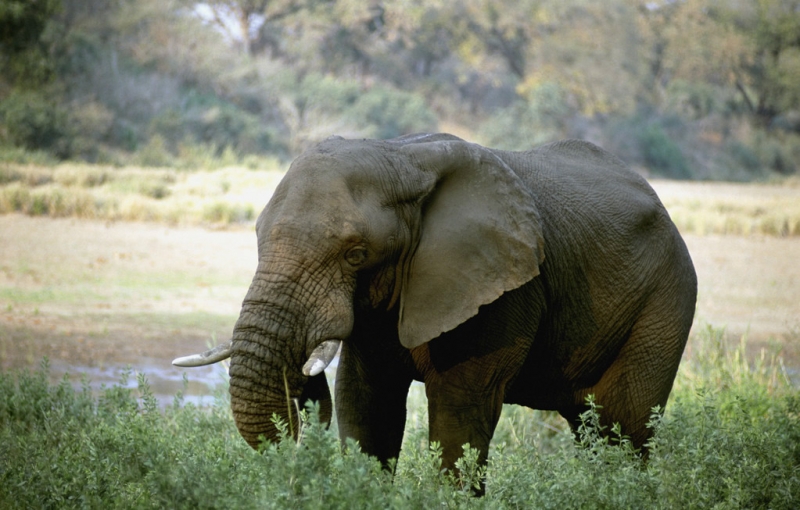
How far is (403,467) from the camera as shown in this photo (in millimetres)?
4582

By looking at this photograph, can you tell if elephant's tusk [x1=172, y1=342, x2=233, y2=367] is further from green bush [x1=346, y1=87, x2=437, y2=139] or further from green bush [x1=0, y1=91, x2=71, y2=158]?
green bush [x1=346, y1=87, x2=437, y2=139]

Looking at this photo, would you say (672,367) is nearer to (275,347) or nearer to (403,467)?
(403,467)

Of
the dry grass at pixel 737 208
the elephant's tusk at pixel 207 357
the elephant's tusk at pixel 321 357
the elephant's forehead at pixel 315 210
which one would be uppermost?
the elephant's forehead at pixel 315 210

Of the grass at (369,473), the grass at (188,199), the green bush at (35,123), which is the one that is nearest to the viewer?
the grass at (369,473)

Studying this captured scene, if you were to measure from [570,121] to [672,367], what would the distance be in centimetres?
2502

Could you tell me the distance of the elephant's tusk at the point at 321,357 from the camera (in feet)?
11.5

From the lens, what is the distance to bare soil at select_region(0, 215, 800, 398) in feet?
31.6

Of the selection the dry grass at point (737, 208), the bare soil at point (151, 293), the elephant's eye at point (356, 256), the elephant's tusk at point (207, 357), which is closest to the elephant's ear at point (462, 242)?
the elephant's eye at point (356, 256)

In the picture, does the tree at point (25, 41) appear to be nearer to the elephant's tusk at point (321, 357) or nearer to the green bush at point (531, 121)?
the green bush at point (531, 121)

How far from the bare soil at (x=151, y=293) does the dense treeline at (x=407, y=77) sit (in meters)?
4.45

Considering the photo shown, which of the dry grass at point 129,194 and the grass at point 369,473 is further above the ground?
the grass at point 369,473

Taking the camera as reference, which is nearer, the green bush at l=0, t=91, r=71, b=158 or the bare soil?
the bare soil

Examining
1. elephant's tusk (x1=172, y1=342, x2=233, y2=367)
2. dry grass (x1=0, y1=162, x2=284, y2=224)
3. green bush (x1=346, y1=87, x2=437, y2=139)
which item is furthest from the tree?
elephant's tusk (x1=172, y1=342, x2=233, y2=367)

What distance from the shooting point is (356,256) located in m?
3.71
